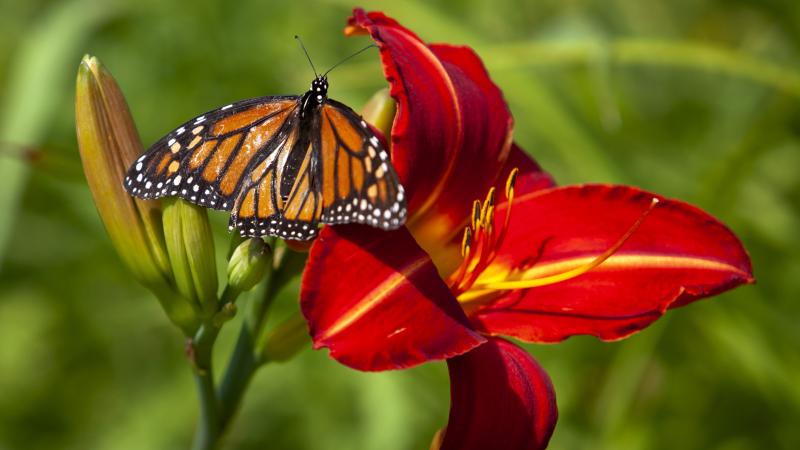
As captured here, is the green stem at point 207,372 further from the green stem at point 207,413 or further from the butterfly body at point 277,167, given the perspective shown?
the butterfly body at point 277,167

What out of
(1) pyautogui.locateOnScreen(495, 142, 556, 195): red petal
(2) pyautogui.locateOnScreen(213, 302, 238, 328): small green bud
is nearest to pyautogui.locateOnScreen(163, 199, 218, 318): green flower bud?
(2) pyautogui.locateOnScreen(213, 302, 238, 328): small green bud

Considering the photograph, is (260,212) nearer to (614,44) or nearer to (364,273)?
(364,273)

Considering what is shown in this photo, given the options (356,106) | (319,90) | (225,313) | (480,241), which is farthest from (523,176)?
(356,106)

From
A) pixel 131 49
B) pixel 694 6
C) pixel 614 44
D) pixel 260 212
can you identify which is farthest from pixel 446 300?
pixel 694 6

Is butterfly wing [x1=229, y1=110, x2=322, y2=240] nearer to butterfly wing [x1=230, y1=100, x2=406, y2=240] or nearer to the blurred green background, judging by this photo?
butterfly wing [x1=230, y1=100, x2=406, y2=240]

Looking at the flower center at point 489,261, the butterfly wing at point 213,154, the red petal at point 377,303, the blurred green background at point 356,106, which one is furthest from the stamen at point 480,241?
the blurred green background at point 356,106
